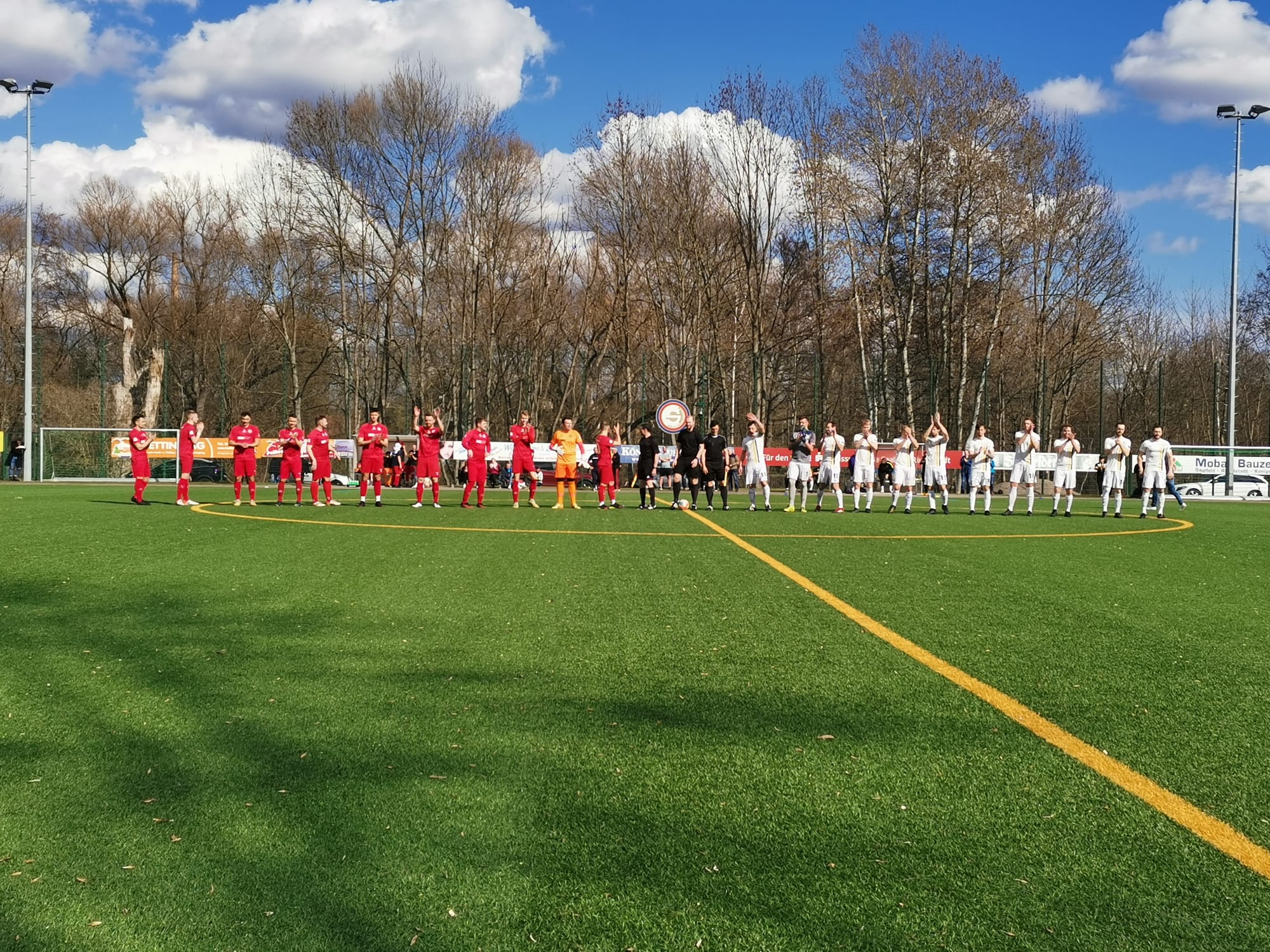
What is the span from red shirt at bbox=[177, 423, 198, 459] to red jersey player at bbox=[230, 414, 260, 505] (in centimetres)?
81

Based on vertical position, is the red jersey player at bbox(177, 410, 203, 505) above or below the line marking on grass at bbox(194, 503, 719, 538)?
above

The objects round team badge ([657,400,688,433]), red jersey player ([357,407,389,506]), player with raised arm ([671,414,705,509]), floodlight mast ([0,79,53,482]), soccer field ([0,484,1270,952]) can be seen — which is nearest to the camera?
soccer field ([0,484,1270,952])

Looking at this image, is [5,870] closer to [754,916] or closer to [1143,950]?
[754,916]

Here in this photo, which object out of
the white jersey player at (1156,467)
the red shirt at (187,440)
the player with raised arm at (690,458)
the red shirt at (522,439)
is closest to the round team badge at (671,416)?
the player with raised arm at (690,458)

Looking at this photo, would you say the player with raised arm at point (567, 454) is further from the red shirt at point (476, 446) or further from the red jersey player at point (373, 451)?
the red jersey player at point (373, 451)

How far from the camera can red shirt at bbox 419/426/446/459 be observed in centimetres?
2091

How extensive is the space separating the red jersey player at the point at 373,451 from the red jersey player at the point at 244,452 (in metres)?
2.20

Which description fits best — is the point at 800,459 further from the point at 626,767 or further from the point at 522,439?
the point at 626,767

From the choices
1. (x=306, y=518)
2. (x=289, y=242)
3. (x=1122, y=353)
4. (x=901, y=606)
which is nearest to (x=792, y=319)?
(x=1122, y=353)

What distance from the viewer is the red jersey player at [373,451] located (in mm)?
20797

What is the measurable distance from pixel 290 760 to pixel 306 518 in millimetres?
13738

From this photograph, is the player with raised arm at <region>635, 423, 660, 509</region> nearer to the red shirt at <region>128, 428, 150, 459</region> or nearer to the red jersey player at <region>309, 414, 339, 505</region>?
the red jersey player at <region>309, 414, 339, 505</region>

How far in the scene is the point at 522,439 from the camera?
21078 millimetres

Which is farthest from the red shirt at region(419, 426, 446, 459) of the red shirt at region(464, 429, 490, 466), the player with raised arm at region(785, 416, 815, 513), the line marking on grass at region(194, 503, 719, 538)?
the player with raised arm at region(785, 416, 815, 513)
